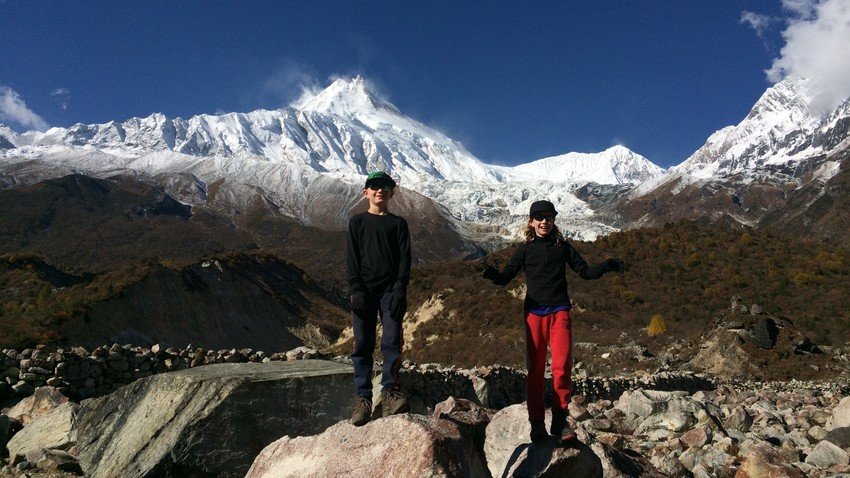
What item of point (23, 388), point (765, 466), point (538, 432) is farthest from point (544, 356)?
point (23, 388)

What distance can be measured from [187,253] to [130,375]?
8685cm

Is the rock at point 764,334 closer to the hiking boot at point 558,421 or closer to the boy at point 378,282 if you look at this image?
the hiking boot at point 558,421

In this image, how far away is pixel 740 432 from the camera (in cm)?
859

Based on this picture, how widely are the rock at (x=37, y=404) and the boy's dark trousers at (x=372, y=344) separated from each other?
21.1 feet

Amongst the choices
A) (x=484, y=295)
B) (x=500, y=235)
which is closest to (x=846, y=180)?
(x=500, y=235)

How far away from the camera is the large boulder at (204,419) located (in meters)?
5.97

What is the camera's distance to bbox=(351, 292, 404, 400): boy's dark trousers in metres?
5.11

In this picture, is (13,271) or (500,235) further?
(500,235)

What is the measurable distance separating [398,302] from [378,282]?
329mm

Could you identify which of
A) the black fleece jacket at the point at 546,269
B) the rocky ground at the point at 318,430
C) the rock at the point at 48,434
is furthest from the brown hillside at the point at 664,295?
the black fleece jacket at the point at 546,269

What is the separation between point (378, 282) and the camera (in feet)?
17.4

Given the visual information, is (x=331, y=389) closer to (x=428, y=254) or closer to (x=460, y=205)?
(x=428, y=254)

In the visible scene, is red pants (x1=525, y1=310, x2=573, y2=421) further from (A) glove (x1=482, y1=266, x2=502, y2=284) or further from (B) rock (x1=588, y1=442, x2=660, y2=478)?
(B) rock (x1=588, y1=442, x2=660, y2=478)

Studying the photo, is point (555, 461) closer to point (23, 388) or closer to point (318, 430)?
point (318, 430)
